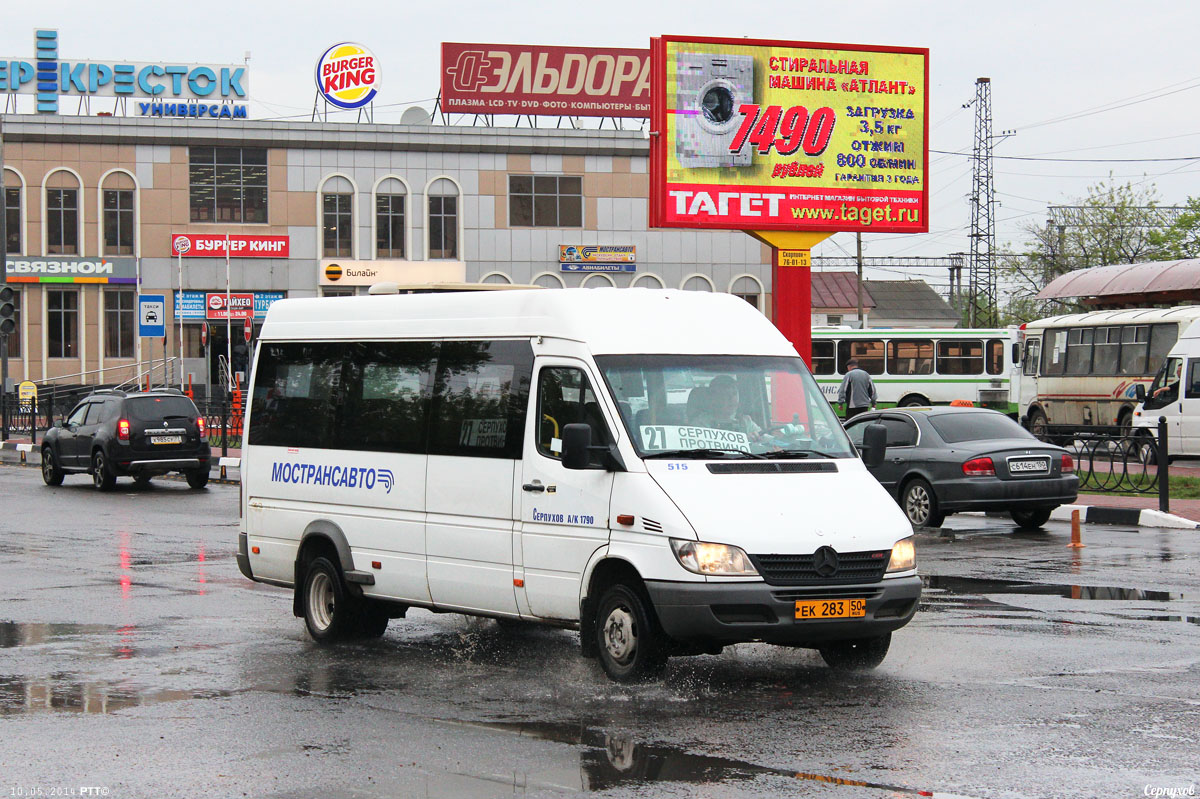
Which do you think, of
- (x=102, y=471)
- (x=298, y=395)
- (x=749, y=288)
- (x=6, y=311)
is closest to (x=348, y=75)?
(x=749, y=288)

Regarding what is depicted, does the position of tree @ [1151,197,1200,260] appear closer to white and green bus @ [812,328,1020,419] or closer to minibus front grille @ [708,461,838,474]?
white and green bus @ [812,328,1020,419]

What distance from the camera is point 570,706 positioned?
26.2 ft

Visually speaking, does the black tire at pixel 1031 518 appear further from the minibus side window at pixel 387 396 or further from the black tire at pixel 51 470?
the black tire at pixel 51 470

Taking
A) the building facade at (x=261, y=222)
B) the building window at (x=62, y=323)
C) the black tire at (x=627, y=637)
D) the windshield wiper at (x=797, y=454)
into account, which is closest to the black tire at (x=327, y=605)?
the black tire at (x=627, y=637)

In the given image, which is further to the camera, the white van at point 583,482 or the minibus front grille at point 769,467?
the minibus front grille at point 769,467

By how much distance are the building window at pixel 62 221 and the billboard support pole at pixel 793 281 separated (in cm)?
3730

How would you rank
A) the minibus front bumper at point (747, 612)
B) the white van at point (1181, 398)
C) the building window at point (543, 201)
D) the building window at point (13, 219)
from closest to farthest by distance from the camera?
1. the minibus front bumper at point (747, 612)
2. the white van at point (1181, 398)
3. the building window at point (13, 219)
4. the building window at point (543, 201)

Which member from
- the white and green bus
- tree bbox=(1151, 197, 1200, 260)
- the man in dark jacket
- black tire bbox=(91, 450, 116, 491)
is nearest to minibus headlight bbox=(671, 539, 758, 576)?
the man in dark jacket

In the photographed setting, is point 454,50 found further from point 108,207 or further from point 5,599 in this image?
point 5,599

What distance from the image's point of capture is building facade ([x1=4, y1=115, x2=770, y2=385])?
179 feet

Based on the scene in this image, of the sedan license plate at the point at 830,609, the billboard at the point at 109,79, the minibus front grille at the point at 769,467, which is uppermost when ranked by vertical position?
the billboard at the point at 109,79

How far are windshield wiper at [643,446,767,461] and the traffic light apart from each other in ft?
112

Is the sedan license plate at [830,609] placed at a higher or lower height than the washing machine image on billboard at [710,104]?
lower

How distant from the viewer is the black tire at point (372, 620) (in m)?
10.3
